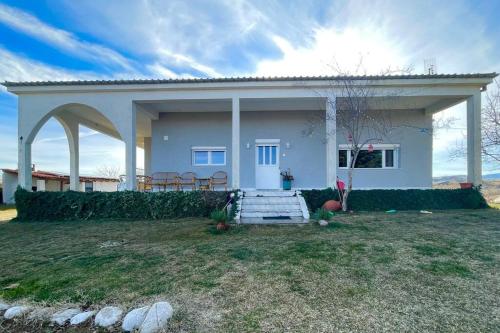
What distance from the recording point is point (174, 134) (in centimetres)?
1288

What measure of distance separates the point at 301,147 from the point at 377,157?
3.74m

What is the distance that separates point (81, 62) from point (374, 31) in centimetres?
1242

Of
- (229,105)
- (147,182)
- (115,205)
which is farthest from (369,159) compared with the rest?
(115,205)

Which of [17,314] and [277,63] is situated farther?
[277,63]

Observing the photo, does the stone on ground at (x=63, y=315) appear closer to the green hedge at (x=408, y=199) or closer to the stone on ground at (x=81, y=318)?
the stone on ground at (x=81, y=318)

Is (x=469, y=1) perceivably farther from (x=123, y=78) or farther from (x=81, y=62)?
(x=81, y=62)

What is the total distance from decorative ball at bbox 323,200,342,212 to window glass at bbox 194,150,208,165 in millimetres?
6147

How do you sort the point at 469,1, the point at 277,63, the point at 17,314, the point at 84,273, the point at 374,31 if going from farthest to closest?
the point at 277,63 → the point at 374,31 → the point at 469,1 → the point at 84,273 → the point at 17,314

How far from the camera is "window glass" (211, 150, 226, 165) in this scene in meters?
12.9

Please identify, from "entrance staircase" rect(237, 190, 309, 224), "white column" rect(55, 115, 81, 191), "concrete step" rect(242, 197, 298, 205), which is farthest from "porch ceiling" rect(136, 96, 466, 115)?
"white column" rect(55, 115, 81, 191)

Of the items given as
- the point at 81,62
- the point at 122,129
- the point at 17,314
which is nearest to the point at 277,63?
the point at 122,129

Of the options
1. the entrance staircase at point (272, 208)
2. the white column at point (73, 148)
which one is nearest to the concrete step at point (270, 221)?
the entrance staircase at point (272, 208)

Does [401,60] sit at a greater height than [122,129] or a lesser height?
greater

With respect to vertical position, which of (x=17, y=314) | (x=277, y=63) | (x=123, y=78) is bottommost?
(x=17, y=314)
